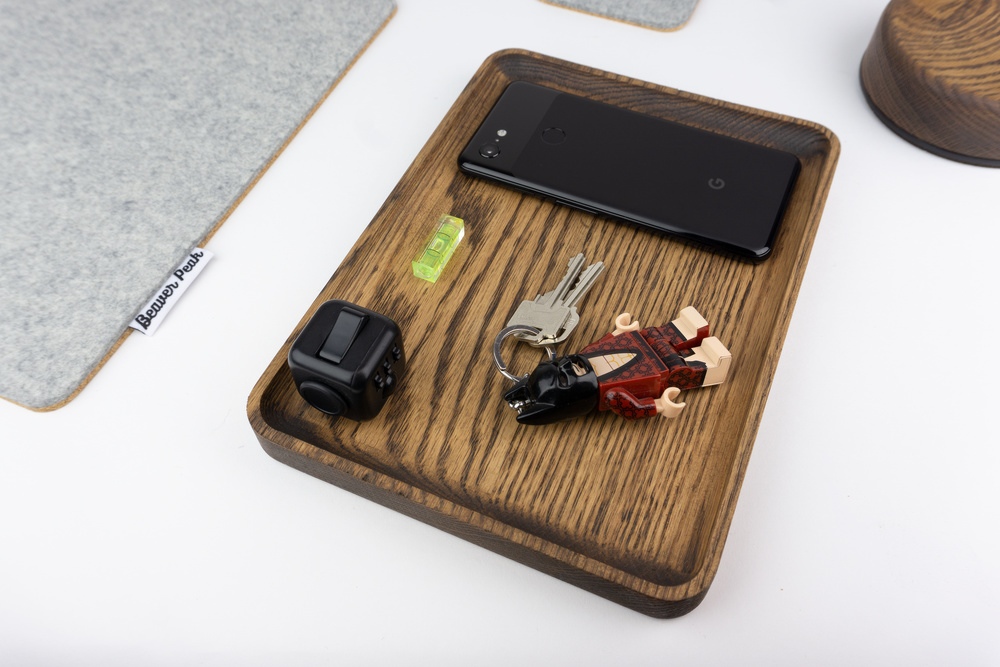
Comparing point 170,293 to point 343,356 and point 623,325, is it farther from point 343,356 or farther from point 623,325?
point 623,325

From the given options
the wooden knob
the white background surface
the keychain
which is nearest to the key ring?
the keychain

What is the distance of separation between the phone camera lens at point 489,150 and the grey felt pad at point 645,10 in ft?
0.94

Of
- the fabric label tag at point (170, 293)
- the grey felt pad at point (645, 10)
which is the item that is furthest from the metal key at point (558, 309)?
the grey felt pad at point (645, 10)

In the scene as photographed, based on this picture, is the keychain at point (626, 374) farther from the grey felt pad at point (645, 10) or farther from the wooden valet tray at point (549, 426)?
the grey felt pad at point (645, 10)

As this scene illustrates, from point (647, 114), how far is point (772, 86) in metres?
0.18

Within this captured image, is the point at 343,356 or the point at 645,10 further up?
the point at 645,10

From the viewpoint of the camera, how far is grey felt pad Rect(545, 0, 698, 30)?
85cm

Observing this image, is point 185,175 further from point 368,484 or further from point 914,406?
point 914,406

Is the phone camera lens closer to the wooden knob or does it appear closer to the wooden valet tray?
the wooden valet tray

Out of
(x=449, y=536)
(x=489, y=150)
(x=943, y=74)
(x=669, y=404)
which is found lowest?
(x=449, y=536)

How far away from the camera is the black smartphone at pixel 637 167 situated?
24.6 inches

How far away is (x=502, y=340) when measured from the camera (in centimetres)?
56

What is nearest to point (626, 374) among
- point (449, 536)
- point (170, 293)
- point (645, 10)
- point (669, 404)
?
point (669, 404)

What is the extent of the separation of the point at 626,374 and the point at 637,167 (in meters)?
0.22
